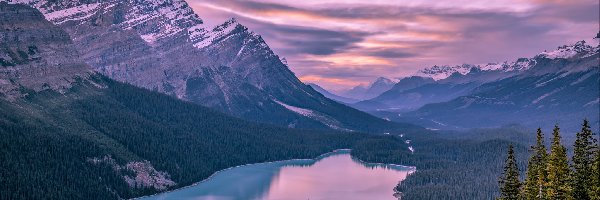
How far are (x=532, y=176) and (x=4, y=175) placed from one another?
170 m

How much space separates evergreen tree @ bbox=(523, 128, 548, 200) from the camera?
80.2 metres

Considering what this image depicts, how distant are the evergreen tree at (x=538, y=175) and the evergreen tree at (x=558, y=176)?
6.76 ft

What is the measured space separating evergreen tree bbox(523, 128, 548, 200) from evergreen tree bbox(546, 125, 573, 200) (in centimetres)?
206

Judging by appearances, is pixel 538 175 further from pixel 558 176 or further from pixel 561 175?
pixel 561 175

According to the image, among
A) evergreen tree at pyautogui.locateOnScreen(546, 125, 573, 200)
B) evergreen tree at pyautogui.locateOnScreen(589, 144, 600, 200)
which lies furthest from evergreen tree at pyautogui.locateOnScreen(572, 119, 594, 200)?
evergreen tree at pyautogui.locateOnScreen(546, 125, 573, 200)

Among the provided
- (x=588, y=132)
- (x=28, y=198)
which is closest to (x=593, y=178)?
(x=588, y=132)

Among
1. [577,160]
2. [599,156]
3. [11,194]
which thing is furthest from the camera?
[11,194]

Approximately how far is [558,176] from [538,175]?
4296 mm

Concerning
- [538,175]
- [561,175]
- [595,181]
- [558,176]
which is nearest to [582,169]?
[561,175]

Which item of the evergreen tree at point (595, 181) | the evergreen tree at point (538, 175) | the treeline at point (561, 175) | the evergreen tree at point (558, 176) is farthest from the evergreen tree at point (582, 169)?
the evergreen tree at point (538, 175)

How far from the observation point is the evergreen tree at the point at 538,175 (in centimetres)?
8019

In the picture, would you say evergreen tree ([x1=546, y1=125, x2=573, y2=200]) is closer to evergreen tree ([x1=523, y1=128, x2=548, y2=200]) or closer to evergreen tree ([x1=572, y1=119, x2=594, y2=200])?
evergreen tree ([x1=572, y1=119, x2=594, y2=200])

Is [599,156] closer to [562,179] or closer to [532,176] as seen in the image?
A: [562,179]

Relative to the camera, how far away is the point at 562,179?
7644 cm
